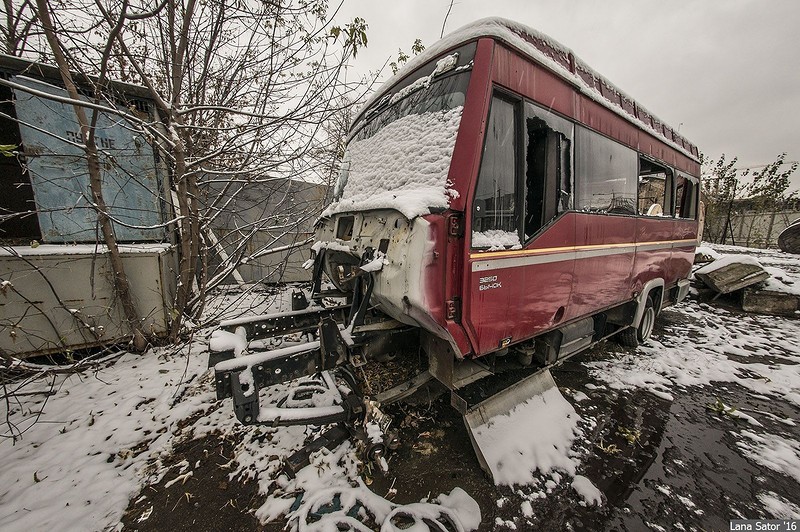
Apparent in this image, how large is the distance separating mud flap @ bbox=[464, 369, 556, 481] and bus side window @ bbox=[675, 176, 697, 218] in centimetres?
486

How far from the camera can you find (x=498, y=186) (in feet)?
6.89

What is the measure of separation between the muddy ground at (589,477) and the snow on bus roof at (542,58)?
11.0ft

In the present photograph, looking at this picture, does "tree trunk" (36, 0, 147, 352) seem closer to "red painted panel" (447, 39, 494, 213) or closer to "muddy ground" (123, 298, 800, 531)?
"muddy ground" (123, 298, 800, 531)

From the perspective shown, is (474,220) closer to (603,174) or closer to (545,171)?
(545,171)

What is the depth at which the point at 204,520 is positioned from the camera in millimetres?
1928

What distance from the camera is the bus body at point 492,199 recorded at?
6.20ft

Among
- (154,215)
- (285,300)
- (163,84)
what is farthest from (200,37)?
(285,300)

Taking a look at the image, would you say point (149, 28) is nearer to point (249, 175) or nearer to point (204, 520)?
point (249, 175)

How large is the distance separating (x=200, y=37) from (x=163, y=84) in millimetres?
1047

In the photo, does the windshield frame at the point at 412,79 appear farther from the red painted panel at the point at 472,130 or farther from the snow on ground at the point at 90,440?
the snow on ground at the point at 90,440

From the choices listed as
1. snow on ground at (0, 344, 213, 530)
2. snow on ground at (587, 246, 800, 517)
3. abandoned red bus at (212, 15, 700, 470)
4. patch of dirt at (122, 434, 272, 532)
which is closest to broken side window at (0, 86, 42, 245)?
snow on ground at (0, 344, 213, 530)

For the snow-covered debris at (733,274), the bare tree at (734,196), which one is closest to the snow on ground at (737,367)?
the snow-covered debris at (733,274)

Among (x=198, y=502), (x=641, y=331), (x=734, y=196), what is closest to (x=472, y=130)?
(x=198, y=502)

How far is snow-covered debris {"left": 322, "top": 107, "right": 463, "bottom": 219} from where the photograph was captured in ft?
6.10
